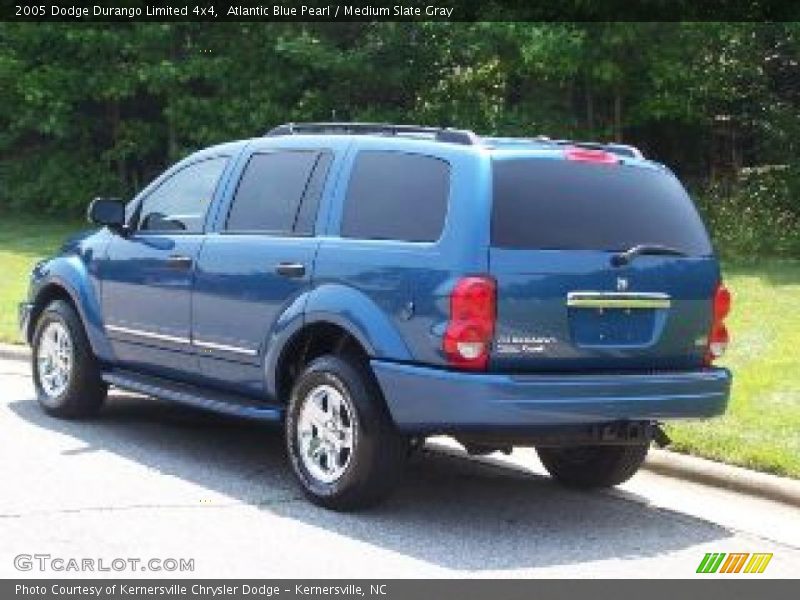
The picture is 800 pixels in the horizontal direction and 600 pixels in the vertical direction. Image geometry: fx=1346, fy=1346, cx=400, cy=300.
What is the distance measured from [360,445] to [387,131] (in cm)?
179

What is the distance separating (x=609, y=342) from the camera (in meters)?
6.47

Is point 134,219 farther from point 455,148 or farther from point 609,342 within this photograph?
point 609,342

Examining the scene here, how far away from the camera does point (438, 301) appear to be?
6219 mm

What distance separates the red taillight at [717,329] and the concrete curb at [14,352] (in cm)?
662

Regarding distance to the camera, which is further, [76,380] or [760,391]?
[760,391]

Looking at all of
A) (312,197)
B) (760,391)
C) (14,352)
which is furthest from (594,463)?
(14,352)

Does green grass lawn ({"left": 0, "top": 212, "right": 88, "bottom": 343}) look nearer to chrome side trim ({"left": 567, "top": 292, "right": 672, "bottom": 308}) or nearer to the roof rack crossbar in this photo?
the roof rack crossbar

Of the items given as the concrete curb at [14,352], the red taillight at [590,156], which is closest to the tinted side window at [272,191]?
the red taillight at [590,156]

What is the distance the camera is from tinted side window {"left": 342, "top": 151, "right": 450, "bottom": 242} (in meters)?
6.52

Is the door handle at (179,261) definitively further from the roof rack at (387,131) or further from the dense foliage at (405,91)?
the dense foliage at (405,91)

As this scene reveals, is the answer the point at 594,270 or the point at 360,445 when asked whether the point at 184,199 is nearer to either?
the point at 360,445

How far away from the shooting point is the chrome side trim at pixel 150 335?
7.84 m

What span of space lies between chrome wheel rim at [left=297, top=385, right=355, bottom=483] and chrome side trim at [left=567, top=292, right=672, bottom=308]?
1.22m

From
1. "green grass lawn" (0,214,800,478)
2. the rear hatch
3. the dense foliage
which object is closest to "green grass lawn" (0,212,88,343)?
"green grass lawn" (0,214,800,478)
